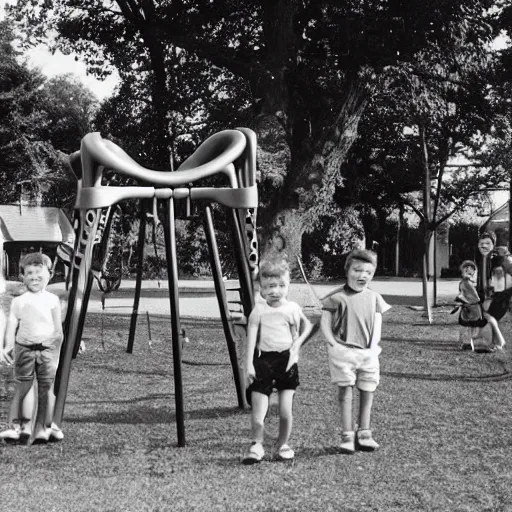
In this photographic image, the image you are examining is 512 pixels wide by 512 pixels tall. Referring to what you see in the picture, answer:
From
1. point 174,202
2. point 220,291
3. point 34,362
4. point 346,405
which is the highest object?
point 174,202

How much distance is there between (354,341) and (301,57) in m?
13.6

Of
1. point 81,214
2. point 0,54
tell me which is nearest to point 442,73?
point 81,214

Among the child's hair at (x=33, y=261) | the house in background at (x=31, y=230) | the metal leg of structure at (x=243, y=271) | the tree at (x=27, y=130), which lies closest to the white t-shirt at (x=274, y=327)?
the metal leg of structure at (x=243, y=271)

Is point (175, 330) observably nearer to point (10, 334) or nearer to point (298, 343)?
point (298, 343)

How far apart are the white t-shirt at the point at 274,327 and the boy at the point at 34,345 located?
1.33 metres

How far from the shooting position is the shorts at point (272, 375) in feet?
16.2

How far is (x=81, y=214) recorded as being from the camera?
5.88 metres

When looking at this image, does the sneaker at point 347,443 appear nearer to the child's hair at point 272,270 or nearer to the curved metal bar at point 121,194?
the child's hair at point 272,270

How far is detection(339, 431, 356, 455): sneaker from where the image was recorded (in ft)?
16.5

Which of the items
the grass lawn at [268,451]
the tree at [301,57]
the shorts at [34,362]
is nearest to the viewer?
the grass lawn at [268,451]

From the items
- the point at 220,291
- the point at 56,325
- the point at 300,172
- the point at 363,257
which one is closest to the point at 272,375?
the point at 363,257

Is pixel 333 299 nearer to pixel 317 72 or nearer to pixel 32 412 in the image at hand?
pixel 32 412

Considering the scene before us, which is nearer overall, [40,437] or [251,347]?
[251,347]

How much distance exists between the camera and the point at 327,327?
16.8ft
